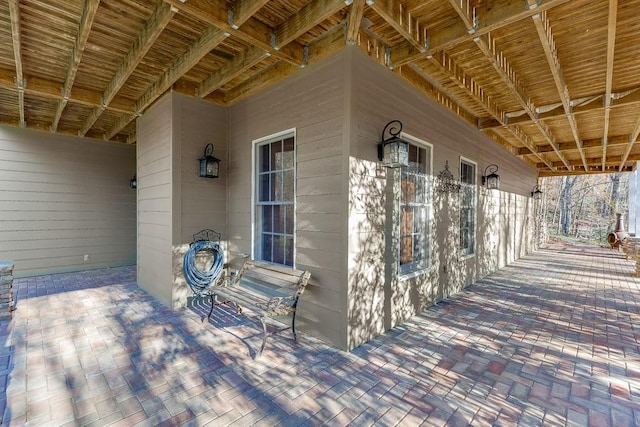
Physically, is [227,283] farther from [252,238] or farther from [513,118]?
[513,118]

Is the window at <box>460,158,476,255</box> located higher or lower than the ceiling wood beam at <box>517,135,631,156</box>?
lower

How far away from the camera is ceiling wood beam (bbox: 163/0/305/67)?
2300mm

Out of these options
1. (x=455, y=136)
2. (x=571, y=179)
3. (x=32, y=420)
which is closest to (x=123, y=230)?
(x=32, y=420)

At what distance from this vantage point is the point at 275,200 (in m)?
3.83

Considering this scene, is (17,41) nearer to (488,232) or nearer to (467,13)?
(467,13)

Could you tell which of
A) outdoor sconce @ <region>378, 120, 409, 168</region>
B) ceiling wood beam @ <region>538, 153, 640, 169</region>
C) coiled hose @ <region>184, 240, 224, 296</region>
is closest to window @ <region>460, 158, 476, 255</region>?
outdoor sconce @ <region>378, 120, 409, 168</region>

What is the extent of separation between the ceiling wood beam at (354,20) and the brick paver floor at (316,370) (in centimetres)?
293

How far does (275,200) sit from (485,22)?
9.06ft

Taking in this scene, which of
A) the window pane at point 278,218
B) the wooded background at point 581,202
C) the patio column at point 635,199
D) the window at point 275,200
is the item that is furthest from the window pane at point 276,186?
the wooded background at point 581,202

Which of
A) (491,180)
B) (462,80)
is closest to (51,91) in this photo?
(462,80)

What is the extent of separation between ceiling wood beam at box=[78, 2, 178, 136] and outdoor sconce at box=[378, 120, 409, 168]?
7.06ft

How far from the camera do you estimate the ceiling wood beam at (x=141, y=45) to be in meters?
2.52

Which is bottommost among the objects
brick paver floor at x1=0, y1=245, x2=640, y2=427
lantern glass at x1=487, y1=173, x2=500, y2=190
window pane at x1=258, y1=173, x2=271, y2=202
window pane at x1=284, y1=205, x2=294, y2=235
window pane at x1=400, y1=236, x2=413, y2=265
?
brick paver floor at x1=0, y1=245, x2=640, y2=427

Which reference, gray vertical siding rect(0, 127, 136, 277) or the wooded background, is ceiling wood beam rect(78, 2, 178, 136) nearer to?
gray vertical siding rect(0, 127, 136, 277)
